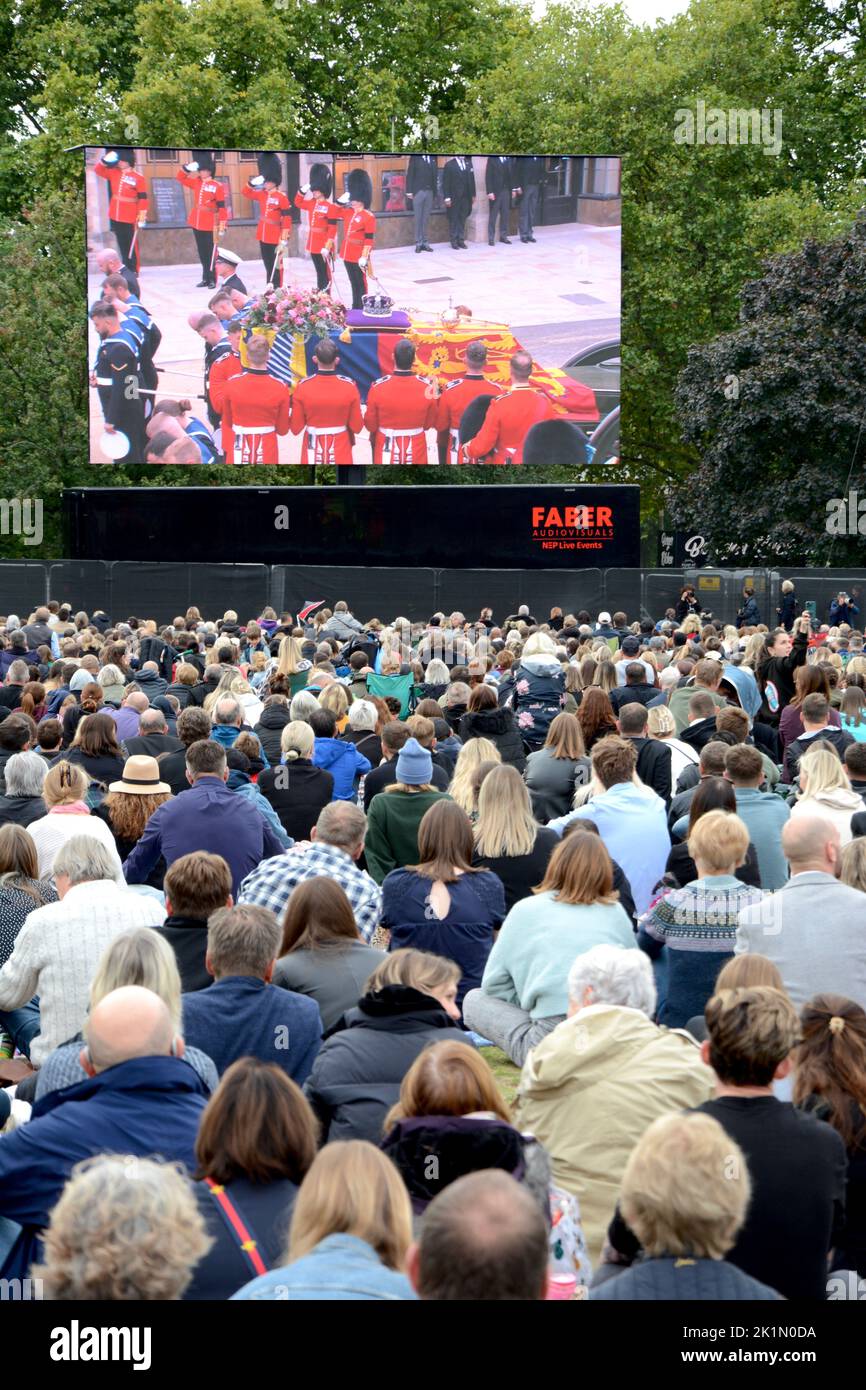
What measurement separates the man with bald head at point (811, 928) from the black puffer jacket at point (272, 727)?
18.5 ft

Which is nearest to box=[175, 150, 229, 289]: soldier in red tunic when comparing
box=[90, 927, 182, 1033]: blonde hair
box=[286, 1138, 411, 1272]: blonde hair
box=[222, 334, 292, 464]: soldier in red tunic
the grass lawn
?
box=[222, 334, 292, 464]: soldier in red tunic

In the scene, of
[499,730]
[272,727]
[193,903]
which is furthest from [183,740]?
[193,903]

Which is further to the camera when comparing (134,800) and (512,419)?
(512,419)

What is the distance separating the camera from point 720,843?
253 inches

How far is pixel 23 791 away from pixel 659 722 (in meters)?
3.93

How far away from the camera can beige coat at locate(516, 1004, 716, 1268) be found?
4719mm

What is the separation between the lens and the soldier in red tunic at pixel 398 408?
101ft

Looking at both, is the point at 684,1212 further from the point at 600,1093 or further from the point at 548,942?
the point at 548,942

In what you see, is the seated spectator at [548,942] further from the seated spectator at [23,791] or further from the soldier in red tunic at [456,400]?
the soldier in red tunic at [456,400]

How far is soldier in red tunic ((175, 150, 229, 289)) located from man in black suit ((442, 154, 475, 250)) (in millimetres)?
4141

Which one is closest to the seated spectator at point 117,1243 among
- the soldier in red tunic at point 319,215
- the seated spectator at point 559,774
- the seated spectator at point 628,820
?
the seated spectator at point 628,820
